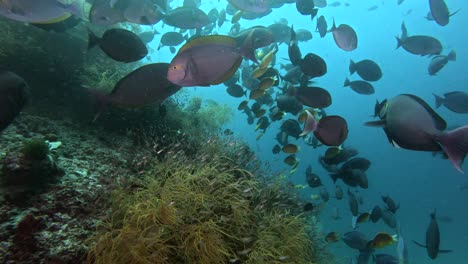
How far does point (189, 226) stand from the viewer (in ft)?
11.6

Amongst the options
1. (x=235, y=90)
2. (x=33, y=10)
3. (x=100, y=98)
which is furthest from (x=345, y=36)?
(x=33, y=10)

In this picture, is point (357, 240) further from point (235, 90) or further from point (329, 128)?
point (235, 90)

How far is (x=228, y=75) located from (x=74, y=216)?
8.26 ft

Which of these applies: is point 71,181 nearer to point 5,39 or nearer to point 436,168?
point 5,39

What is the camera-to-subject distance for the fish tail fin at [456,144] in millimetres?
2354

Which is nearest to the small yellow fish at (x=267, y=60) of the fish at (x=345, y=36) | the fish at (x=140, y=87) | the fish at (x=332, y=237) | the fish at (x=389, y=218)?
the fish at (x=345, y=36)

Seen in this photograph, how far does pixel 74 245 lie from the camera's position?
3.07m

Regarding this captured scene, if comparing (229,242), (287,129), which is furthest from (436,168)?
(229,242)

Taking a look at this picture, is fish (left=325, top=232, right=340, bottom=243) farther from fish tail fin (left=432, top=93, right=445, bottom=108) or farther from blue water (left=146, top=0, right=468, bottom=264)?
blue water (left=146, top=0, right=468, bottom=264)

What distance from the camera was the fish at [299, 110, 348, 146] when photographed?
4371 millimetres

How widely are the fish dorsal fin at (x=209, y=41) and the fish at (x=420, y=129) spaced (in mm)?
1935

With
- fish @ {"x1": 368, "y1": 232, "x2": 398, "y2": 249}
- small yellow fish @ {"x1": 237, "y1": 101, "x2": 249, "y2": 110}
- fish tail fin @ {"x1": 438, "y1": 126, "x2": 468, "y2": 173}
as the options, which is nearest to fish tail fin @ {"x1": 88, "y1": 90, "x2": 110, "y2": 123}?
fish tail fin @ {"x1": 438, "y1": 126, "x2": 468, "y2": 173}

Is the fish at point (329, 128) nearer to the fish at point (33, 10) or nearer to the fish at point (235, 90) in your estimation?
the fish at point (33, 10)

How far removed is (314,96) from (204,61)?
3354mm
